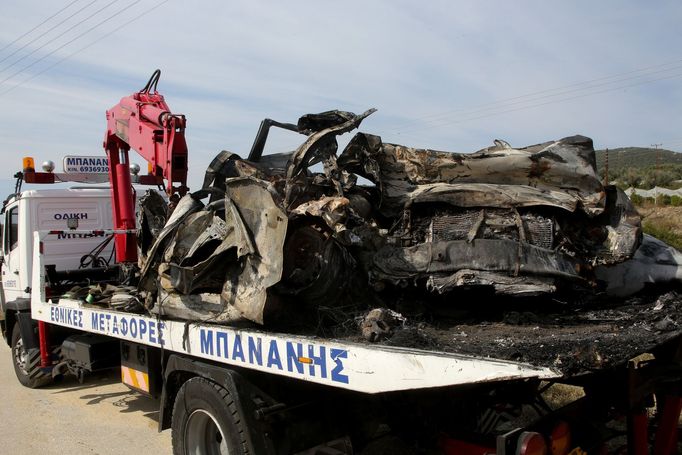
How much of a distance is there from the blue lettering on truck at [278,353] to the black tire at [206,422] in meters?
0.24

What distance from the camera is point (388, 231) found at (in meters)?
4.34

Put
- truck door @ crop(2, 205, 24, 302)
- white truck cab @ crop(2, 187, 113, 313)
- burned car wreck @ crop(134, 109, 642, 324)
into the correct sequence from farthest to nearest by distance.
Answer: truck door @ crop(2, 205, 24, 302) < white truck cab @ crop(2, 187, 113, 313) < burned car wreck @ crop(134, 109, 642, 324)

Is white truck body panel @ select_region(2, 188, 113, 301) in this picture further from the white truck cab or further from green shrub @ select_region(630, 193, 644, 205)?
green shrub @ select_region(630, 193, 644, 205)

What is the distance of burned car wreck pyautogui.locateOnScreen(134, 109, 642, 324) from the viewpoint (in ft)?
12.3

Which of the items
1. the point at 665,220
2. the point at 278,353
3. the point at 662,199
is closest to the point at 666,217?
the point at 665,220

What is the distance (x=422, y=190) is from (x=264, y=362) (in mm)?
1744

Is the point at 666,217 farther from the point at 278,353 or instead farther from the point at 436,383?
the point at 436,383

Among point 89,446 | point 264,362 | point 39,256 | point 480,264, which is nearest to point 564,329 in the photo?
point 480,264

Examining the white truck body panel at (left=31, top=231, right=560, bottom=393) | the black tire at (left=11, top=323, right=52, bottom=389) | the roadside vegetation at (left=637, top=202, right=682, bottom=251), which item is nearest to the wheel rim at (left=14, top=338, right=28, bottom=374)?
the black tire at (left=11, top=323, right=52, bottom=389)

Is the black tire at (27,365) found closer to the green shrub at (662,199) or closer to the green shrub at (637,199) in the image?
the green shrub at (637,199)

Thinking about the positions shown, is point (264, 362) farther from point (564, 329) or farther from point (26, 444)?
point (26, 444)

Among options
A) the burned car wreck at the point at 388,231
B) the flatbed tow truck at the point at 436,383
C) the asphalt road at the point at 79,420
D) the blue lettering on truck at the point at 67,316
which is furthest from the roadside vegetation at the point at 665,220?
the blue lettering on truck at the point at 67,316

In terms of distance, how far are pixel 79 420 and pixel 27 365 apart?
1689 mm

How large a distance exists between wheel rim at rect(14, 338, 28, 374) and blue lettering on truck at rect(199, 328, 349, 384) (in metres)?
4.75
